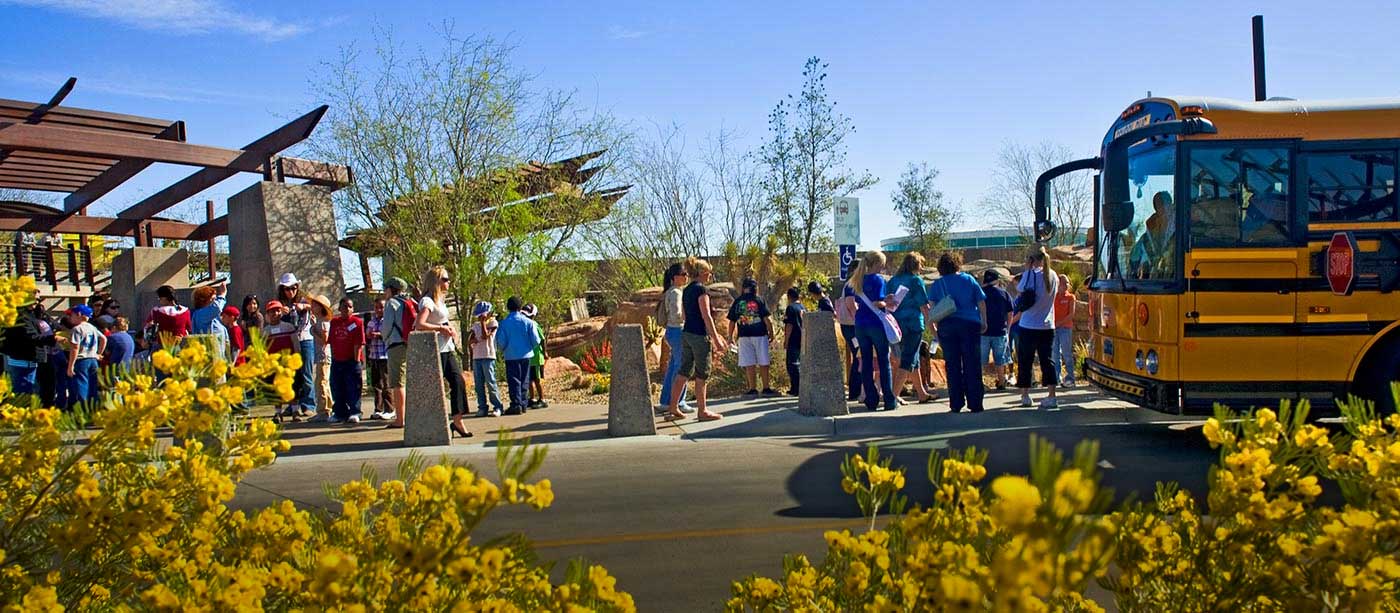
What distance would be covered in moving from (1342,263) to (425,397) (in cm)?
795

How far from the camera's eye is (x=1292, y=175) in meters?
7.75

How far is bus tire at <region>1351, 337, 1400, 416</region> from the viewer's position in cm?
754

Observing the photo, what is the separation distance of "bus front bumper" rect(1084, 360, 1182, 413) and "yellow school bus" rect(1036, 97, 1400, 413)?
18 millimetres

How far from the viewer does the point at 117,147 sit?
13.4 m

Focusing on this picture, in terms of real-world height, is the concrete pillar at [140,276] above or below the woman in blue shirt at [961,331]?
above

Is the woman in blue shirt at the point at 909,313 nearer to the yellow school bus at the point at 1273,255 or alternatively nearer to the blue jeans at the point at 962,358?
the blue jeans at the point at 962,358

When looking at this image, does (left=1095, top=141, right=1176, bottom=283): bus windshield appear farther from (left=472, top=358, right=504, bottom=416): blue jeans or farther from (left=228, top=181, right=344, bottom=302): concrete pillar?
(left=228, top=181, right=344, bottom=302): concrete pillar

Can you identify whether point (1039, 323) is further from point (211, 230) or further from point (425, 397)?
point (211, 230)

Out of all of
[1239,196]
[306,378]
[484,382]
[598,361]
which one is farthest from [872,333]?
[306,378]

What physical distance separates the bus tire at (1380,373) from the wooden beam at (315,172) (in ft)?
46.3

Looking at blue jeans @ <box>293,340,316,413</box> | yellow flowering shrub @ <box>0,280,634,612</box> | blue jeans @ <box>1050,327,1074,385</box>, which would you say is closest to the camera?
yellow flowering shrub @ <box>0,280,634,612</box>

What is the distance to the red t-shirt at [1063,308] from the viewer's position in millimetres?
11992

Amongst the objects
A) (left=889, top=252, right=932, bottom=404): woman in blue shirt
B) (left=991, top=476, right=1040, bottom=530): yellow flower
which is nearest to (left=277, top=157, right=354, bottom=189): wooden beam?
(left=889, top=252, right=932, bottom=404): woman in blue shirt

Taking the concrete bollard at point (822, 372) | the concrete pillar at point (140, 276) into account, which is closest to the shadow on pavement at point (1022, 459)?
the concrete bollard at point (822, 372)
